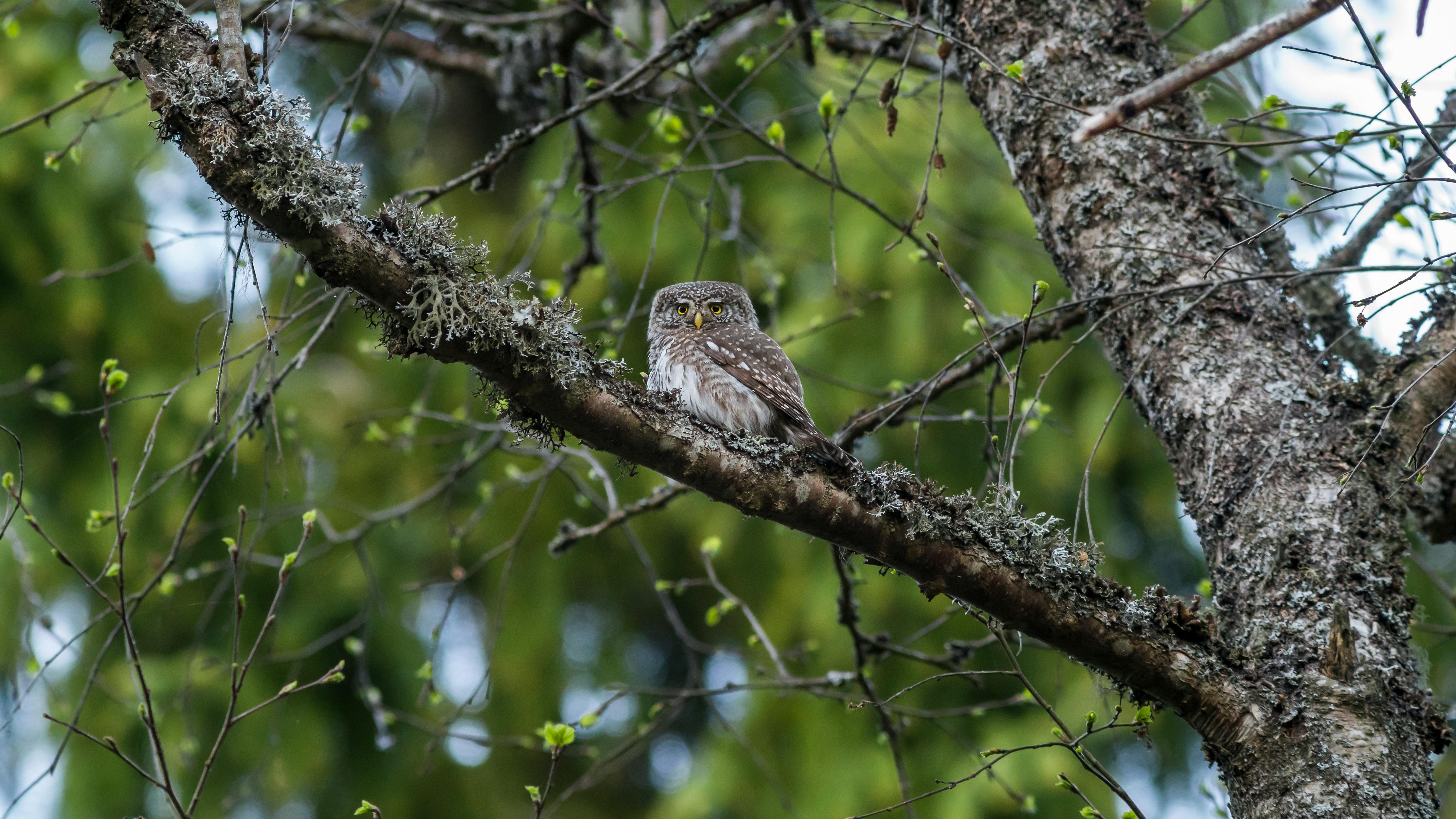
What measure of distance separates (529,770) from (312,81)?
555 centimetres

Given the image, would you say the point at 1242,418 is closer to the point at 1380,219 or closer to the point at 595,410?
the point at 1380,219

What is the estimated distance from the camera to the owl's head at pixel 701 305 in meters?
4.76

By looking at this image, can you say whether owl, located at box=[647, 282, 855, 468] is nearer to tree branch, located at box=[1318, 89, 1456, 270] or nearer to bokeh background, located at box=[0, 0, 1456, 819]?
bokeh background, located at box=[0, 0, 1456, 819]

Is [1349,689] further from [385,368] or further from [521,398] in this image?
[385,368]

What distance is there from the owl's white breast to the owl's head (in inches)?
22.8

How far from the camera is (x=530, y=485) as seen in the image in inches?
298

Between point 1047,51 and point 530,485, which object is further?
point 530,485

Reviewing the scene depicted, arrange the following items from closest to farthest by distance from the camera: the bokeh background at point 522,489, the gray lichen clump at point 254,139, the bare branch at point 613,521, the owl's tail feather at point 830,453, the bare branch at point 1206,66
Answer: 1. the bare branch at point 1206,66
2. the gray lichen clump at point 254,139
3. the owl's tail feather at point 830,453
4. the bare branch at point 613,521
5. the bokeh background at point 522,489

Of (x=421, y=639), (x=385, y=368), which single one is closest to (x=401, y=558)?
(x=421, y=639)

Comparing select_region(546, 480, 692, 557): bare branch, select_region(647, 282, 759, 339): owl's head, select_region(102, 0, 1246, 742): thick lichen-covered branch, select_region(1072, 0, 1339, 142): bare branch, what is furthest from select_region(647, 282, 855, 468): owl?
select_region(1072, 0, 1339, 142): bare branch

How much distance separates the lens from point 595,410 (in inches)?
84.1

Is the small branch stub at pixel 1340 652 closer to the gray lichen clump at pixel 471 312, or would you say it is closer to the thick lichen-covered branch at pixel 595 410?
the thick lichen-covered branch at pixel 595 410

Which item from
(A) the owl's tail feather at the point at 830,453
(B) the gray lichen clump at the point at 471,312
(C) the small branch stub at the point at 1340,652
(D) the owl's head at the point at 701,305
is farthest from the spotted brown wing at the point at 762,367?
(C) the small branch stub at the point at 1340,652

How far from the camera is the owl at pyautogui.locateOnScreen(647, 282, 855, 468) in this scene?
3705 mm
